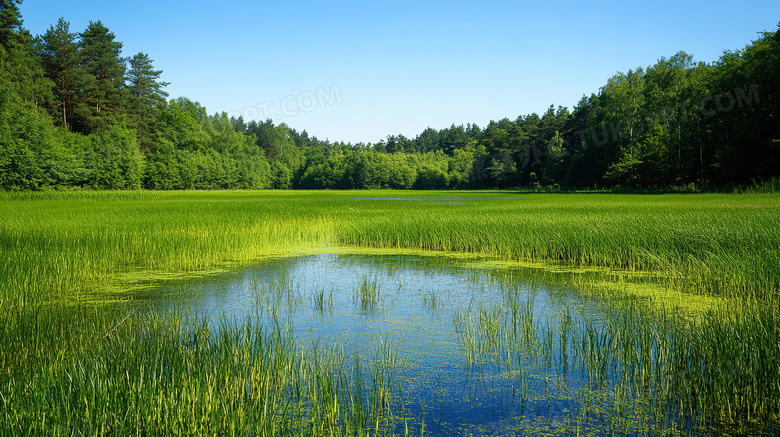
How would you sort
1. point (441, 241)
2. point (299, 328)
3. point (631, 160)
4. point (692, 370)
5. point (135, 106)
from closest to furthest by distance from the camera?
point (692, 370), point (299, 328), point (441, 241), point (631, 160), point (135, 106)

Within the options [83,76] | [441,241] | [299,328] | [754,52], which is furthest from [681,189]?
[83,76]

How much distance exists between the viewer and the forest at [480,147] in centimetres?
3750

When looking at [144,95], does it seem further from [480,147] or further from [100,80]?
[480,147]

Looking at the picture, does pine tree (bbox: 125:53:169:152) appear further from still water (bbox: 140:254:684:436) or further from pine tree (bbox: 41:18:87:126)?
still water (bbox: 140:254:684:436)

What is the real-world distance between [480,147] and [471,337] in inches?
3708

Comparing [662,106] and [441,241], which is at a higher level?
[662,106]

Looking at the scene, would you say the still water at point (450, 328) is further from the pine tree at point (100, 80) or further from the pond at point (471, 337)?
the pine tree at point (100, 80)

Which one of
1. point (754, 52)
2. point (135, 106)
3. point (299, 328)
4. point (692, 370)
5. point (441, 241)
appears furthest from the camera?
point (135, 106)

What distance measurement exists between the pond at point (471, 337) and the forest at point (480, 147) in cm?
3422

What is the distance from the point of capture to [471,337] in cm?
539

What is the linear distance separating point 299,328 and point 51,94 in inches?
2188

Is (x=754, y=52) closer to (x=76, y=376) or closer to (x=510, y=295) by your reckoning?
(x=510, y=295)

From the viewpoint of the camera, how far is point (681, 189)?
4281 centimetres

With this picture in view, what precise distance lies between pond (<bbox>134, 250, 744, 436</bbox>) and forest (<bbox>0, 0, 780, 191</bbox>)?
3422 centimetres
